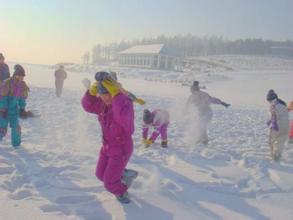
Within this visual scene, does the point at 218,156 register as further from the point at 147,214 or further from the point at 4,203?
the point at 4,203

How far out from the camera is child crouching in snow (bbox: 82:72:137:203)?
Result: 14.9 feet

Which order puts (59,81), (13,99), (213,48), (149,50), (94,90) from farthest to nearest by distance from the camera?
1. (213,48)
2. (149,50)
3. (59,81)
4. (13,99)
5. (94,90)

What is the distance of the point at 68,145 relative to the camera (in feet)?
26.7

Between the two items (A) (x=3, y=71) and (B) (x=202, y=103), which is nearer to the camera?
(B) (x=202, y=103)

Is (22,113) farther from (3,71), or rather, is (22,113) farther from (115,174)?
(3,71)

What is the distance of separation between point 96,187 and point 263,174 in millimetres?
2804

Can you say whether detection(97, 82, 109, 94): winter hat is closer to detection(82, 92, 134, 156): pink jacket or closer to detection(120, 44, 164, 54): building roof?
detection(82, 92, 134, 156): pink jacket

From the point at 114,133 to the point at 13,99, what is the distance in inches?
132

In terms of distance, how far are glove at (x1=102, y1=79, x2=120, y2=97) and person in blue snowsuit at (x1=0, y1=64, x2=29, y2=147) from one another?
125 inches

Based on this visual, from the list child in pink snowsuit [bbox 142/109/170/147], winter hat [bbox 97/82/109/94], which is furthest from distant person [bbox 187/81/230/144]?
winter hat [bbox 97/82/109/94]

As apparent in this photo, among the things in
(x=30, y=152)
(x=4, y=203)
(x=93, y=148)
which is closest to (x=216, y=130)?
(x=93, y=148)

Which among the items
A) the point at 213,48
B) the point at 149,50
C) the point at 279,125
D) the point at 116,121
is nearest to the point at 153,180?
the point at 116,121

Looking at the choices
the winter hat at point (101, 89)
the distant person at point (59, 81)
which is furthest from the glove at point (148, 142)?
the distant person at point (59, 81)

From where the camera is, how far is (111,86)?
15.0ft
